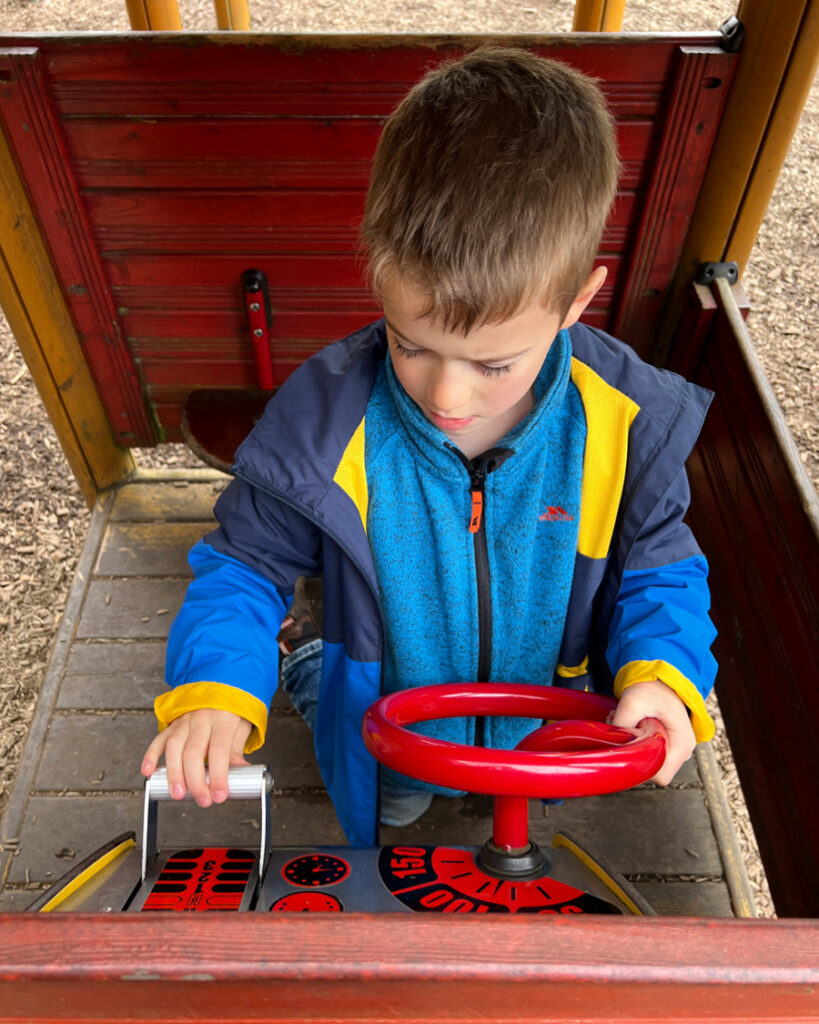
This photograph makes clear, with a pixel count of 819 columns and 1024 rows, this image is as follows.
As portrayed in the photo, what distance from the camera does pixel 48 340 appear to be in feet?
6.56

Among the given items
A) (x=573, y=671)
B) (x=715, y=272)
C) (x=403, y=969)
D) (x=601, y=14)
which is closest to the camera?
(x=403, y=969)

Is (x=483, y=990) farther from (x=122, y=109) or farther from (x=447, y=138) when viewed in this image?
(x=122, y=109)

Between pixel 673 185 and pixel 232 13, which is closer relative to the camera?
pixel 673 185

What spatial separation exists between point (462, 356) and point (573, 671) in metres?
0.68

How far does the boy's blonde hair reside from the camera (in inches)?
33.4

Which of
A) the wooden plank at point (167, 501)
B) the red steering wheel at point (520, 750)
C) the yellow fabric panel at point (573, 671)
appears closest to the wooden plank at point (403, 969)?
the red steering wheel at point (520, 750)

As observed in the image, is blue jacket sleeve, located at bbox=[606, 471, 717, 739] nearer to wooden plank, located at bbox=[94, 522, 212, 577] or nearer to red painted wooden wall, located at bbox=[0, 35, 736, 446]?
red painted wooden wall, located at bbox=[0, 35, 736, 446]

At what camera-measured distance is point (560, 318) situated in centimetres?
96

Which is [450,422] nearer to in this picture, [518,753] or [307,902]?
[518,753]

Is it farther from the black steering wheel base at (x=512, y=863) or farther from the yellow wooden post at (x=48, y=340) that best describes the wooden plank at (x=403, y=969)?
the yellow wooden post at (x=48, y=340)

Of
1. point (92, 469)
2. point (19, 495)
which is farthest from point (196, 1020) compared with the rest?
point (19, 495)

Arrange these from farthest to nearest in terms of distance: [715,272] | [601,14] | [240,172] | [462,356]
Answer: [601,14] < [715,272] < [240,172] < [462,356]

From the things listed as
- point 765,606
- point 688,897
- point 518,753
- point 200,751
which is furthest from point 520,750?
point 688,897

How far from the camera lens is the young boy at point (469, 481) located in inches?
34.2
